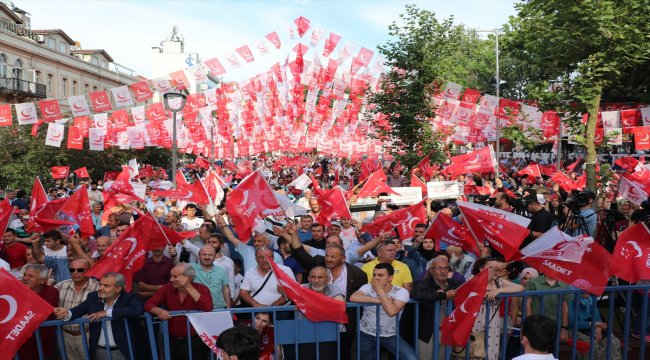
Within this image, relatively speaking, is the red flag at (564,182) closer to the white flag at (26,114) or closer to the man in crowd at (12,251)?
the man in crowd at (12,251)

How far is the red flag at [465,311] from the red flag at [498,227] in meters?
1.13

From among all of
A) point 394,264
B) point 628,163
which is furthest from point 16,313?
point 628,163

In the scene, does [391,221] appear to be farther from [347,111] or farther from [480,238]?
[347,111]

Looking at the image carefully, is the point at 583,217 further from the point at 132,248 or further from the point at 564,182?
the point at 564,182

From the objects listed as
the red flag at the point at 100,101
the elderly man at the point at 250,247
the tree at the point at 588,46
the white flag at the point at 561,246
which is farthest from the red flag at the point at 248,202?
the red flag at the point at 100,101

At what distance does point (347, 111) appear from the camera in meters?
37.7

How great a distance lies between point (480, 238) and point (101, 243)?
454cm

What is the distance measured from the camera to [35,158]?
26969 millimetres

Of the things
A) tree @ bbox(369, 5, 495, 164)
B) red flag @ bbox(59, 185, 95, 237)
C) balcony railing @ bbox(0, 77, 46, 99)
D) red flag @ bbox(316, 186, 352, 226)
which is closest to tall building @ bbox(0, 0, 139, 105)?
balcony railing @ bbox(0, 77, 46, 99)

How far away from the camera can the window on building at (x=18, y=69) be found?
40.2 m

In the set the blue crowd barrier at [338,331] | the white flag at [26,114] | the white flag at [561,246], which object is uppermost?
the white flag at [26,114]

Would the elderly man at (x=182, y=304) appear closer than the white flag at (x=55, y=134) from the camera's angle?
Yes

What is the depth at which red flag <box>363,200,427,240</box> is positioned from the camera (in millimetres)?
9141

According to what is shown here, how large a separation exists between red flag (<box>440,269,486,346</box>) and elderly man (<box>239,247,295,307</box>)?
1.62 meters
